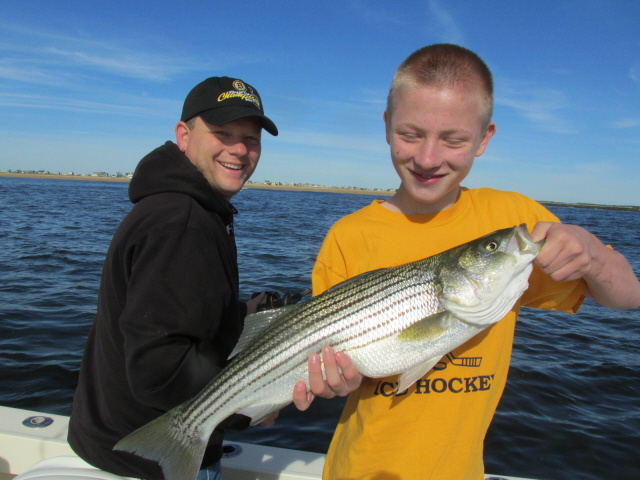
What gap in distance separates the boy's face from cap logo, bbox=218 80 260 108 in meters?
1.12

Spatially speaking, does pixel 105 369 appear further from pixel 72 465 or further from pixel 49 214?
pixel 49 214

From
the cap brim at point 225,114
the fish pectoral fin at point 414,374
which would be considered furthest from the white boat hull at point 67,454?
the cap brim at point 225,114

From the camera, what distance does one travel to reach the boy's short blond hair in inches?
107

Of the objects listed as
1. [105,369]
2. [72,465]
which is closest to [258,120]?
[105,369]

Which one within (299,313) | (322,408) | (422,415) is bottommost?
(322,408)

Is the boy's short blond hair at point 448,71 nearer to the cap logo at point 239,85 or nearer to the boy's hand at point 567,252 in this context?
the boy's hand at point 567,252

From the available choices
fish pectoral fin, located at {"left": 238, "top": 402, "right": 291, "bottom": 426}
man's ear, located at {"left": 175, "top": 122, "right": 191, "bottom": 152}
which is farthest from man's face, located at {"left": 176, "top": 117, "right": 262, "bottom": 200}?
fish pectoral fin, located at {"left": 238, "top": 402, "right": 291, "bottom": 426}

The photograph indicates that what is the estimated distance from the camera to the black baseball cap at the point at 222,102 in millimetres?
3197

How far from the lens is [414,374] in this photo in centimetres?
267

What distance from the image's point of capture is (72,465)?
305cm

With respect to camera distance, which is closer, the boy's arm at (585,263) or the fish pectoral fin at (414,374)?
the boy's arm at (585,263)

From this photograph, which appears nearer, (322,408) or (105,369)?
(105,369)

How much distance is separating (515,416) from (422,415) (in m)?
6.04

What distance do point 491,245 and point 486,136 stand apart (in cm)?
81
